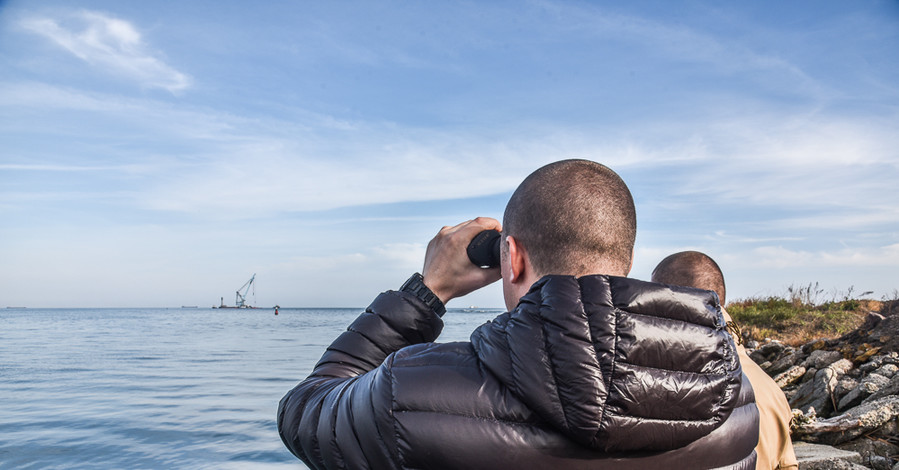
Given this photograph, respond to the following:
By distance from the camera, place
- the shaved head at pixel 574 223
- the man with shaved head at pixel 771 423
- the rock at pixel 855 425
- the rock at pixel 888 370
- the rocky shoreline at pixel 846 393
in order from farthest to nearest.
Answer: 1. the rock at pixel 888 370
2. the rock at pixel 855 425
3. the rocky shoreline at pixel 846 393
4. the man with shaved head at pixel 771 423
5. the shaved head at pixel 574 223

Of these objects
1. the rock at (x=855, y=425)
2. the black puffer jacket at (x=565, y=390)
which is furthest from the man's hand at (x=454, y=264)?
the rock at (x=855, y=425)

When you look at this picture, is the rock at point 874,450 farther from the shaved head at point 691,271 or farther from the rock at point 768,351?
the rock at point 768,351

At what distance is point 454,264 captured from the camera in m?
1.73

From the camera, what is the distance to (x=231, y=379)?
495 inches

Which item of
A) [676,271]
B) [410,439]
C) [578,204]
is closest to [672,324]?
[578,204]

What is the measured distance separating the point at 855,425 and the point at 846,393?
1709 mm

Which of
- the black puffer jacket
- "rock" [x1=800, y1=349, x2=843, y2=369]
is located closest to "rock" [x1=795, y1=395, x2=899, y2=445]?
"rock" [x1=800, y1=349, x2=843, y2=369]

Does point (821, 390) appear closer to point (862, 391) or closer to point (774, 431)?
point (862, 391)

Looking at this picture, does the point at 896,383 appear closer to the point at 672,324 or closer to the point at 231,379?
the point at 672,324

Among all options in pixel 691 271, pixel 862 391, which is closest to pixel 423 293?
pixel 691 271

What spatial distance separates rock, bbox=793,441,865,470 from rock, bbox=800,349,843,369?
159 inches

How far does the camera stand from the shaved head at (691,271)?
383 centimetres

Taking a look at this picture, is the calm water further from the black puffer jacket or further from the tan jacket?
the black puffer jacket

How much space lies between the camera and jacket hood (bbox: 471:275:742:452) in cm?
124
